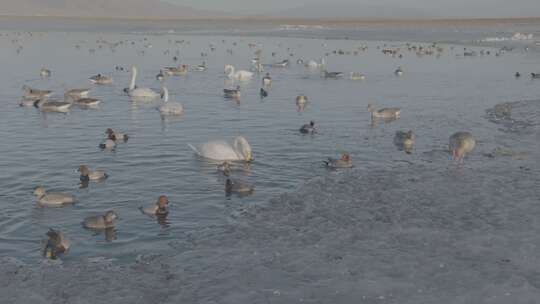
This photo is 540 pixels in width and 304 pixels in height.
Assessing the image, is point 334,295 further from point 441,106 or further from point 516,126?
point 441,106

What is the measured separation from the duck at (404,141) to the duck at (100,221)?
10.8m

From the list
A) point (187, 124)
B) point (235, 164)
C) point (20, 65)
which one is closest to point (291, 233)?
point (235, 164)

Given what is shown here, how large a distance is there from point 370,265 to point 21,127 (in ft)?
58.4

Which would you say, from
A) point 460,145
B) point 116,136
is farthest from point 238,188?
point 116,136

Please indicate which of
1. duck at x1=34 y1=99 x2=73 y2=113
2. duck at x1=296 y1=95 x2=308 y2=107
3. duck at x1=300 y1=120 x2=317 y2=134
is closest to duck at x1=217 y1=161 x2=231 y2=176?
duck at x1=300 y1=120 x2=317 y2=134

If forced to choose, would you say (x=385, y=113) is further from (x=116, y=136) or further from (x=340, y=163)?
(x=116, y=136)

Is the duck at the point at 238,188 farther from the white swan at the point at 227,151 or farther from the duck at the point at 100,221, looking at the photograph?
the duck at the point at 100,221

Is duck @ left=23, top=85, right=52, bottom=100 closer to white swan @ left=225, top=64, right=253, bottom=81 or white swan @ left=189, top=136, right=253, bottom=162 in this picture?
white swan @ left=225, top=64, right=253, bottom=81

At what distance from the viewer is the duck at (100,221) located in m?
12.9

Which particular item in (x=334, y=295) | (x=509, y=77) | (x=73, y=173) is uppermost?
(x=509, y=77)

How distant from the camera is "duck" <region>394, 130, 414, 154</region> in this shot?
2061 cm

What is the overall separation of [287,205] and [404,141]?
7.73 meters

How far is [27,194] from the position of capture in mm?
15430

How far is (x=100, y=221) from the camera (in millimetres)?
12883
